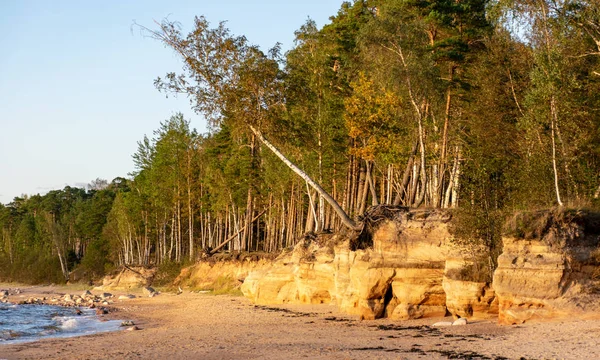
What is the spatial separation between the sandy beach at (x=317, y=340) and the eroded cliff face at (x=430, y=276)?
75 cm

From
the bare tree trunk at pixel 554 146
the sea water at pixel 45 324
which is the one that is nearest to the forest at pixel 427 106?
the bare tree trunk at pixel 554 146

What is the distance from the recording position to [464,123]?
1164 inches

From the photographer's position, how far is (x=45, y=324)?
3002 centimetres

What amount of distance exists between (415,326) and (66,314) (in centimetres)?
2409

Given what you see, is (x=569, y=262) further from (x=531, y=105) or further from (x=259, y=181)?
(x=259, y=181)

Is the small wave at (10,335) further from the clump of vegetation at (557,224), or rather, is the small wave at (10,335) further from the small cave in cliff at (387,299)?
the clump of vegetation at (557,224)

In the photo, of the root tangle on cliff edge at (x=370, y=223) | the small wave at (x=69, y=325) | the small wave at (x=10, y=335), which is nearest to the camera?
the root tangle on cliff edge at (x=370, y=223)

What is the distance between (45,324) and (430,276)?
1890cm

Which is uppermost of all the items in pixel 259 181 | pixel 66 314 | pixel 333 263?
pixel 259 181

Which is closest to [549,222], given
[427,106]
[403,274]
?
[403,274]

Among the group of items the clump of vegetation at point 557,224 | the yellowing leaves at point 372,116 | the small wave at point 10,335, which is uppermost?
the yellowing leaves at point 372,116

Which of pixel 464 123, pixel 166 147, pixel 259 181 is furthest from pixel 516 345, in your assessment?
pixel 166 147

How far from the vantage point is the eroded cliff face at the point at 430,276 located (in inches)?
676

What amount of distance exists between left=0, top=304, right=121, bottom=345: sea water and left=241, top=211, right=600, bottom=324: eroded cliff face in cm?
817
